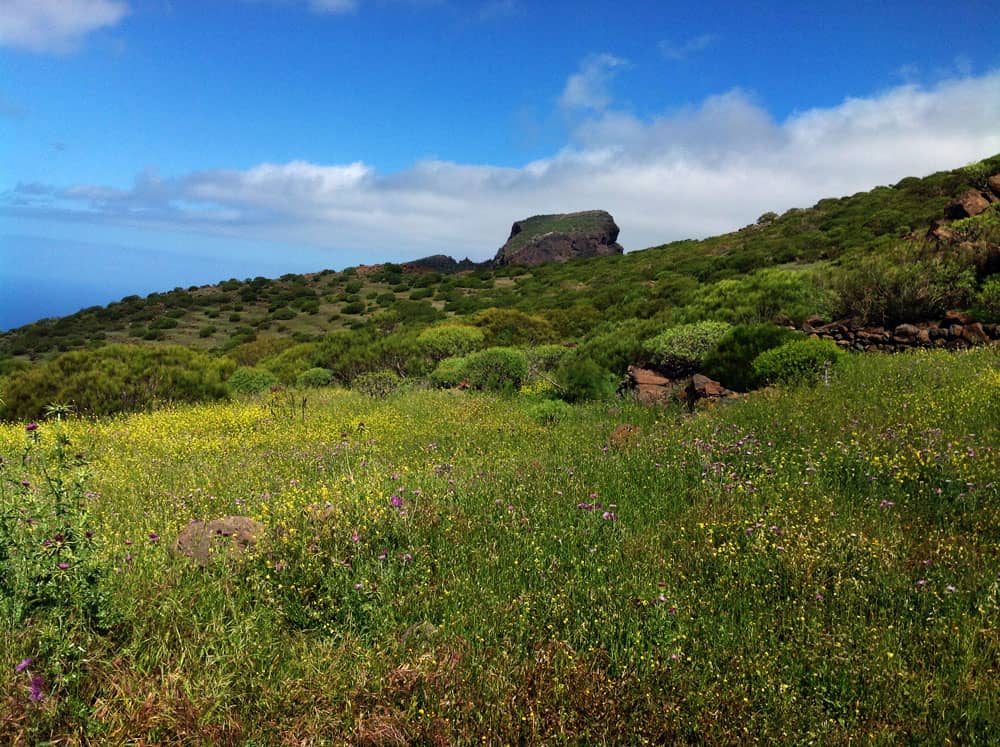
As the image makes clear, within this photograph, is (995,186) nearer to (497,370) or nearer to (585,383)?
(585,383)

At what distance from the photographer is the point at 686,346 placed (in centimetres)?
1296

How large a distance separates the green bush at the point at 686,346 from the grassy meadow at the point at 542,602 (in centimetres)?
581

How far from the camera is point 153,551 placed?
450cm

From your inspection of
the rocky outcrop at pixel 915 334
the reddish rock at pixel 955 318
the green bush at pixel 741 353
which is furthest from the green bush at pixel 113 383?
the reddish rock at pixel 955 318

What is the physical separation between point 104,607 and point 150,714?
0.77 m

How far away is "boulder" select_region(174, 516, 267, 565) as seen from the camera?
4.42 metres

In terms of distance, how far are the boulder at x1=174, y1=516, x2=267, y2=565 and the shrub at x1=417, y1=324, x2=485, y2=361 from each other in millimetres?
14177

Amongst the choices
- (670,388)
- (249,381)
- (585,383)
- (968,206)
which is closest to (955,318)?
(670,388)

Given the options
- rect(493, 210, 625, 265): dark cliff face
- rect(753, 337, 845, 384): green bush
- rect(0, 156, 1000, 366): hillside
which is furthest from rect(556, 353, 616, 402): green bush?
rect(493, 210, 625, 265): dark cliff face

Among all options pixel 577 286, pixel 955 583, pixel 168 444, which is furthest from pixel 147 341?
pixel 955 583

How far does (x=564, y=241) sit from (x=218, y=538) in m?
70.5

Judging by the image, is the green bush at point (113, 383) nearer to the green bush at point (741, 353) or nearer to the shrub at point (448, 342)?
the shrub at point (448, 342)

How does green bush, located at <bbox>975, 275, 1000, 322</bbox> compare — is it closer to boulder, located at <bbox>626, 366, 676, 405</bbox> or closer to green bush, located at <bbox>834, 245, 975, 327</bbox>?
green bush, located at <bbox>834, 245, 975, 327</bbox>

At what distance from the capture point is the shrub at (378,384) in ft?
51.7
